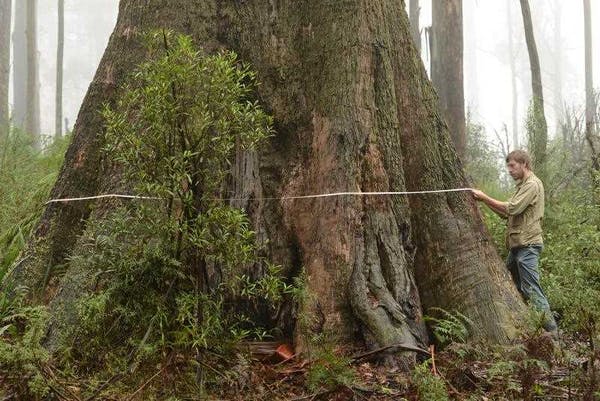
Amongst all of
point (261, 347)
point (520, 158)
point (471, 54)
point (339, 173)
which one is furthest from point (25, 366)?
point (471, 54)

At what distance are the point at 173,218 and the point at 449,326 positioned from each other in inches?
87.1

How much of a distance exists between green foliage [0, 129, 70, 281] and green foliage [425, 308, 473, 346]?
10.5ft

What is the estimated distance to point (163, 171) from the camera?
3.15m

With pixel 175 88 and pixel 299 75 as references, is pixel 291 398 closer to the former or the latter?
pixel 175 88

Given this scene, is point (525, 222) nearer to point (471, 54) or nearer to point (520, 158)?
point (520, 158)

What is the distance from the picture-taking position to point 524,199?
613cm

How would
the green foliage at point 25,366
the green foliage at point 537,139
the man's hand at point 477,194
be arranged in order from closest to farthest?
the green foliage at point 25,366, the man's hand at point 477,194, the green foliage at point 537,139

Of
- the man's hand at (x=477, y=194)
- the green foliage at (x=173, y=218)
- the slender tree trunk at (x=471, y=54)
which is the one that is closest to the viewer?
the green foliage at (x=173, y=218)

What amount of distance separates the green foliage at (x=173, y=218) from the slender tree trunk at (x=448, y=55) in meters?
10.4

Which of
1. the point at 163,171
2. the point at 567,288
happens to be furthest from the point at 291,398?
the point at 567,288

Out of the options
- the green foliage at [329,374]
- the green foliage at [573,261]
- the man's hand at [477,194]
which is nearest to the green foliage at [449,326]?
the green foliage at [573,261]

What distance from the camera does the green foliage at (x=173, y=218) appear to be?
3125mm

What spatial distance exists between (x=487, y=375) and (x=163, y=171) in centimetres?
230

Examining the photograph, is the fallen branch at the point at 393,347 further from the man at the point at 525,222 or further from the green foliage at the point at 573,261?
the man at the point at 525,222
